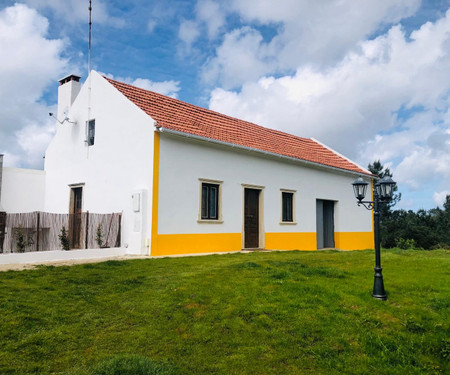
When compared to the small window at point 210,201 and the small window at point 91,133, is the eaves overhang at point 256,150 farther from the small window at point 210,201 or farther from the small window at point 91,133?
the small window at point 91,133

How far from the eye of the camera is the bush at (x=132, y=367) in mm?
4066

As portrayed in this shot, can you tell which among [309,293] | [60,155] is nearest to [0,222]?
[60,155]

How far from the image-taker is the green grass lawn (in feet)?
14.6

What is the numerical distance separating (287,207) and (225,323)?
40.1ft

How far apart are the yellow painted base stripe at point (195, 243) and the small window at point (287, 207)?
3.04m

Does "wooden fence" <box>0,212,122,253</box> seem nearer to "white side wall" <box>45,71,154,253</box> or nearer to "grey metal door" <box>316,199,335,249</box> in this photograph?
"white side wall" <box>45,71,154,253</box>

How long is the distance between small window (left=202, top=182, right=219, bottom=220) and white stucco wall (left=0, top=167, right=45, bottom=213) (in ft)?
26.3

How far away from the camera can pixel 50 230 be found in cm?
1360

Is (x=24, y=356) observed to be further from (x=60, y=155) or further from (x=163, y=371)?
(x=60, y=155)

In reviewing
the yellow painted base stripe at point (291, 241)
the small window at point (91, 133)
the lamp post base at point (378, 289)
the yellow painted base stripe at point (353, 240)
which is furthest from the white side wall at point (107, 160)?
the yellow painted base stripe at point (353, 240)

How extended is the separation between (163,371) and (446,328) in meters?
4.00

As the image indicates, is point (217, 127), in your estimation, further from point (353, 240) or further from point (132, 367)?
point (132, 367)

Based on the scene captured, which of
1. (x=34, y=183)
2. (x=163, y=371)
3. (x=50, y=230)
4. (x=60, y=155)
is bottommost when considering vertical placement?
(x=163, y=371)

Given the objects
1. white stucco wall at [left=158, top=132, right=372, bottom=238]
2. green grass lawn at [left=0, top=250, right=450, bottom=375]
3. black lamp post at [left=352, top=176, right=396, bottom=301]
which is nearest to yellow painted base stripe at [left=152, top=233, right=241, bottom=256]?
white stucco wall at [left=158, top=132, right=372, bottom=238]
